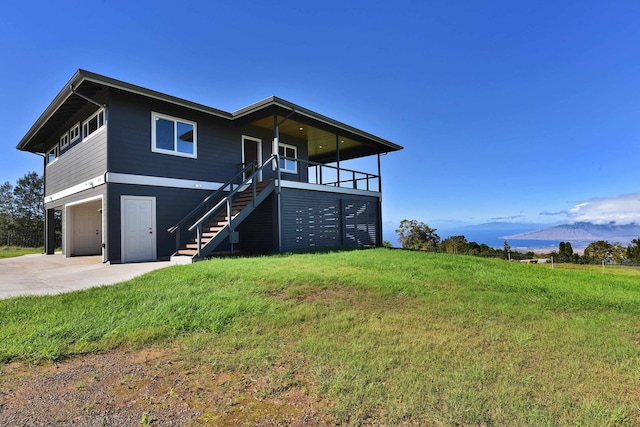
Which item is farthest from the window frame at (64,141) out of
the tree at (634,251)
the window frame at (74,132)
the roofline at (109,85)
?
the tree at (634,251)

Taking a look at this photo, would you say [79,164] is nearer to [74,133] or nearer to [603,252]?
[74,133]

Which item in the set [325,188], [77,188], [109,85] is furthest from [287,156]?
[77,188]

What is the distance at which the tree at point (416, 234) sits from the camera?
1041 inches

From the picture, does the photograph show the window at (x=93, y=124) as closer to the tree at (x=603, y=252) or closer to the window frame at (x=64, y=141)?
the window frame at (x=64, y=141)

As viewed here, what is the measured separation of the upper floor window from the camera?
14441mm

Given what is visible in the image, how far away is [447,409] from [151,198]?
1030 cm

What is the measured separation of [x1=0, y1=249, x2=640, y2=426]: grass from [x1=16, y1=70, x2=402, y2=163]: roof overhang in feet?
20.3

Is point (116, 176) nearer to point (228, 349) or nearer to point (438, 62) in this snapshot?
point (228, 349)

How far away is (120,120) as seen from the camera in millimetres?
9727

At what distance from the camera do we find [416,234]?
27250 mm

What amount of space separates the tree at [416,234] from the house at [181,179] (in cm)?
1274

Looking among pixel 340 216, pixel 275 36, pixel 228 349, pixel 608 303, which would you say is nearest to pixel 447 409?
pixel 228 349

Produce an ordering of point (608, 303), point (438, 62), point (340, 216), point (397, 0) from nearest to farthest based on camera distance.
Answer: point (608, 303), point (397, 0), point (340, 216), point (438, 62)

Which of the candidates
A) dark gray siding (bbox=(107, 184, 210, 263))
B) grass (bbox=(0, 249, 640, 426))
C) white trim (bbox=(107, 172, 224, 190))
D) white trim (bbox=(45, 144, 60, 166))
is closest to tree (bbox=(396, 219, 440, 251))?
white trim (bbox=(107, 172, 224, 190))
